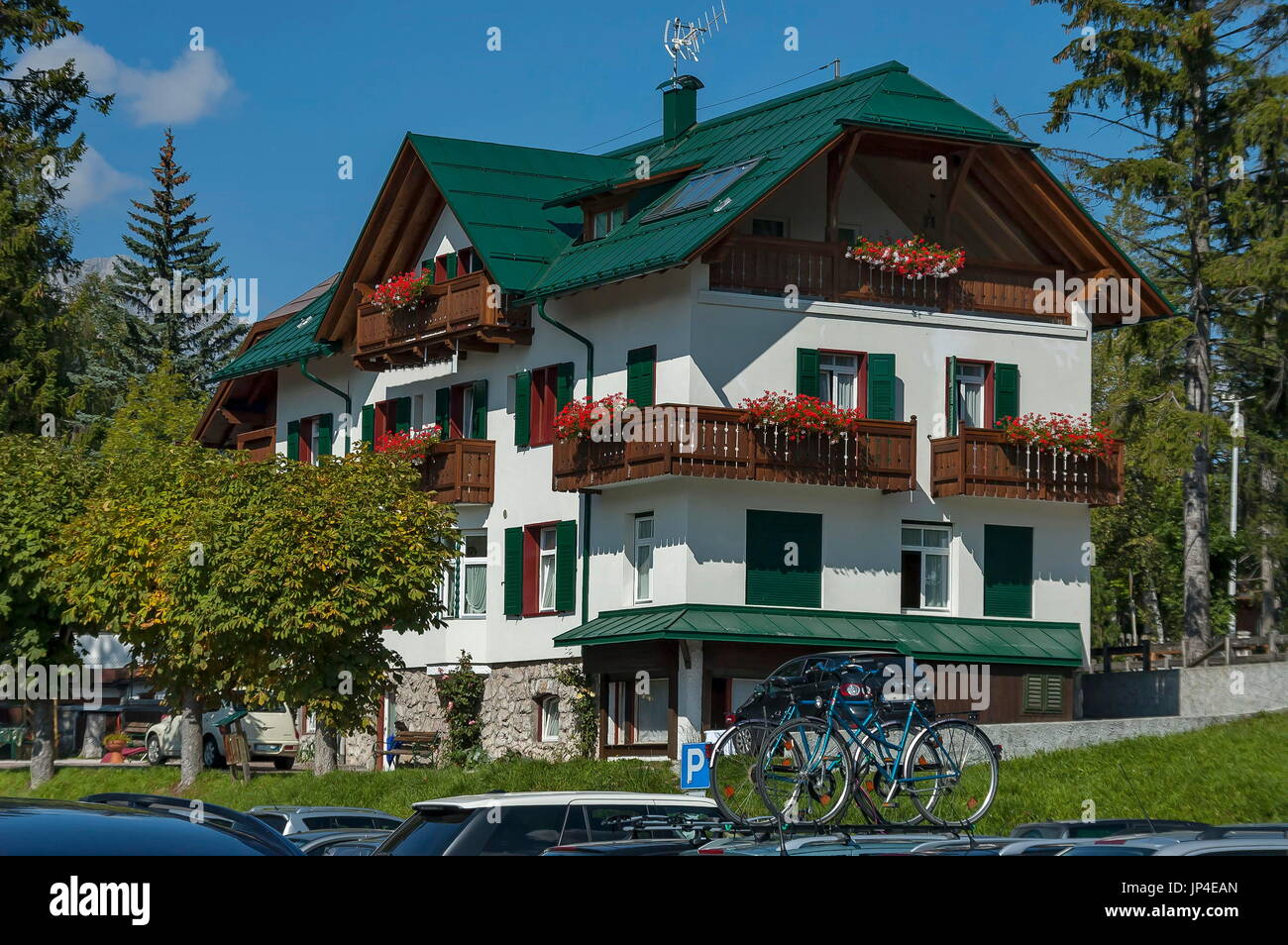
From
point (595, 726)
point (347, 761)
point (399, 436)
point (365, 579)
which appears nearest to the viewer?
point (365, 579)

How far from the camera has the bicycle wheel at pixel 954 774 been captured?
47.3 feet

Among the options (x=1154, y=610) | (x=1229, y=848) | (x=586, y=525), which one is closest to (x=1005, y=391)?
(x=586, y=525)

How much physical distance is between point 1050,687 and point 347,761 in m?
16.7

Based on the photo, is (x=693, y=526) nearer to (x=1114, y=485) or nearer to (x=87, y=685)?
(x=1114, y=485)

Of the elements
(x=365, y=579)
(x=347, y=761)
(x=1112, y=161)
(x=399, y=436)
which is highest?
(x=1112, y=161)

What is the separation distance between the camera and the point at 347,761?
4531cm

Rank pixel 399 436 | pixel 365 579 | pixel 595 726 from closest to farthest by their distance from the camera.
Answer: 1. pixel 365 579
2. pixel 595 726
3. pixel 399 436

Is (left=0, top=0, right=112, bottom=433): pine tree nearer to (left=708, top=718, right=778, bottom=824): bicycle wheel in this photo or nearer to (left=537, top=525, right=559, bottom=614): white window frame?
(left=537, top=525, right=559, bottom=614): white window frame

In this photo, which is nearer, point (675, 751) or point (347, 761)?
point (675, 751)

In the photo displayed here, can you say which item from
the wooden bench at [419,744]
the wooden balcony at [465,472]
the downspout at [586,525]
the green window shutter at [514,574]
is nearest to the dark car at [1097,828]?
the downspout at [586,525]

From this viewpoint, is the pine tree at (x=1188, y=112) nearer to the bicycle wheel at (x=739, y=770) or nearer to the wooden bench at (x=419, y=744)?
the wooden bench at (x=419, y=744)

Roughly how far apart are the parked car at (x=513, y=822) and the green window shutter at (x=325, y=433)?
35.4m

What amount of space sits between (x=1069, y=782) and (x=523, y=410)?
50.9 ft

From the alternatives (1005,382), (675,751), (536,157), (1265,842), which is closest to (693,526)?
(675,751)
